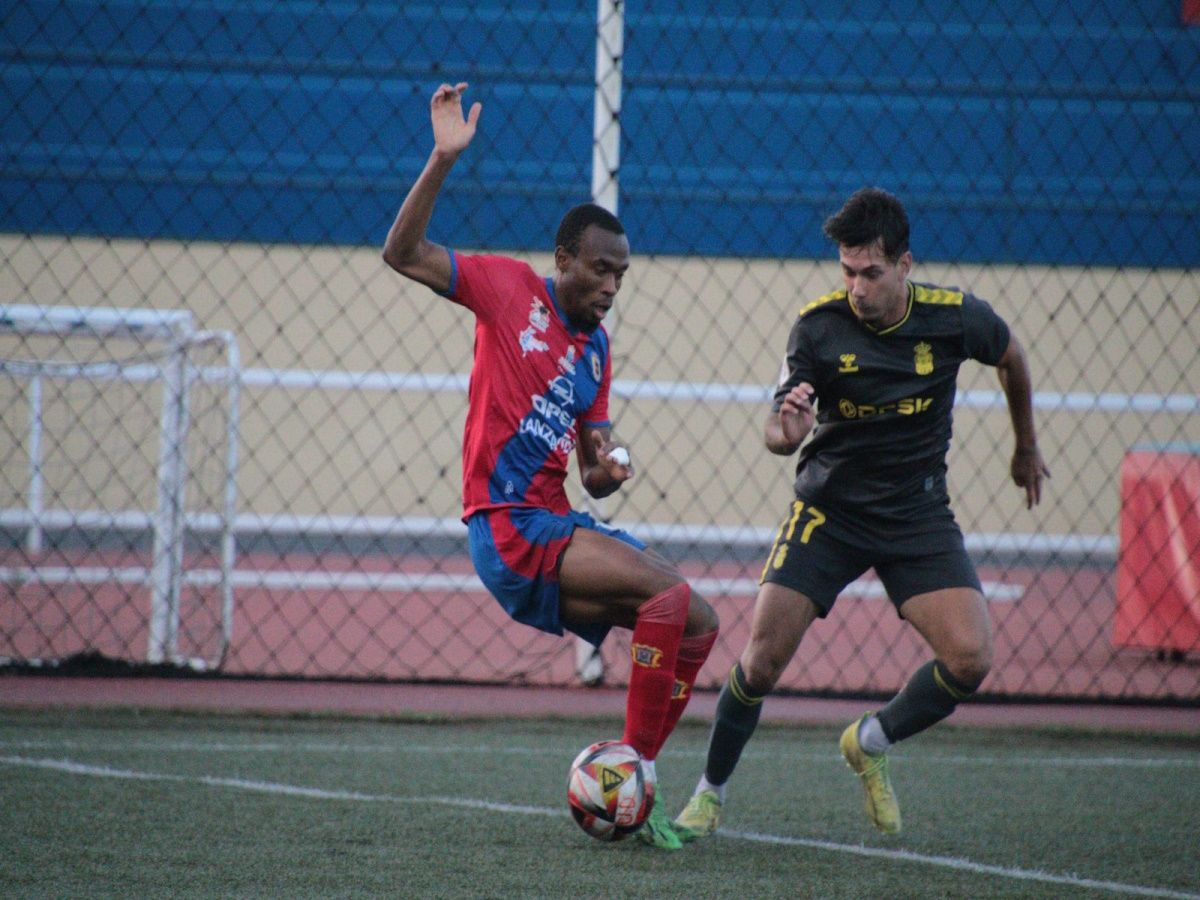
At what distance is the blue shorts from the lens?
3840mm

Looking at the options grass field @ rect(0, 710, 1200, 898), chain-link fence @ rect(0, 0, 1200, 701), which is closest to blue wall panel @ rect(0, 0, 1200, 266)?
chain-link fence @ rect(0, 0, 1200, 701)

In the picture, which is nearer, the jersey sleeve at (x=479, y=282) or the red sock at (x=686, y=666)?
the jersey sleeve at (x=479, y=282)

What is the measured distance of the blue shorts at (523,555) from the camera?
3840 millimetres

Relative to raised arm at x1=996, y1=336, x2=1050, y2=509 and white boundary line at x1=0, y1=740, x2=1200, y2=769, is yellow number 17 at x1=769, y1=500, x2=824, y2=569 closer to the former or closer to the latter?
raised arm at x1=996, y1=336, x2=1050, y2=509

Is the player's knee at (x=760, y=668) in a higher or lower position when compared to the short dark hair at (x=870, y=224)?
lower

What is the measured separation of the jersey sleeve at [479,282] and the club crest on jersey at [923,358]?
43.6 inches

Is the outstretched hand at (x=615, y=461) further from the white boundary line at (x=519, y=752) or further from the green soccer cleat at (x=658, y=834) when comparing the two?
the white boundary line at (x=519, y=752)

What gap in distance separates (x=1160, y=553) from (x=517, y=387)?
496cm

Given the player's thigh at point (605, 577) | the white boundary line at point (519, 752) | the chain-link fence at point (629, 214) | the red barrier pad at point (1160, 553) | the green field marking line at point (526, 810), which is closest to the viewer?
the green field marking line at point (526, 810)

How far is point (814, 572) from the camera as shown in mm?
4129

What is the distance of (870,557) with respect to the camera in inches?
163

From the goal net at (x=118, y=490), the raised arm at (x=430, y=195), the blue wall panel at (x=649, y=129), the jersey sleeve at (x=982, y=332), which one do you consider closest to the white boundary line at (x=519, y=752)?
the goal net at (x=118, y=490)

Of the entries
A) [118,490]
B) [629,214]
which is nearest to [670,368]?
[629,214]

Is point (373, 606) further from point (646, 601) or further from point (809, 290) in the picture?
point (646, 601)
